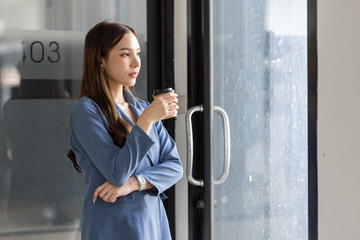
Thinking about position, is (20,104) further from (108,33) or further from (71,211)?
(108,33)

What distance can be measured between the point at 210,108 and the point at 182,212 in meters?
0.64

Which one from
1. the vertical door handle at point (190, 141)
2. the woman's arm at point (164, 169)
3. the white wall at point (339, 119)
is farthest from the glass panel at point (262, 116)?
the woman's arm at point (164, 169)

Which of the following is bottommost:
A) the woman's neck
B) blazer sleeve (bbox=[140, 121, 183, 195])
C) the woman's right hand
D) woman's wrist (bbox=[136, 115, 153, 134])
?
blazer sleeve (bbox=[140, 121, 183, 195])

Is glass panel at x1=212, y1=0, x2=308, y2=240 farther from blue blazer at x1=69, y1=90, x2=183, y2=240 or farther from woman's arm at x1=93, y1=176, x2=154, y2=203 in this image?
woman's arm at x1=93, y1=176, x2=154, y2=203

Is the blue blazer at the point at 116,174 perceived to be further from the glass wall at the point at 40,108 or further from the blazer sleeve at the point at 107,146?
the glass wall at the point at 40,108

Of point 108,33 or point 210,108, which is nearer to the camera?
point 108,33

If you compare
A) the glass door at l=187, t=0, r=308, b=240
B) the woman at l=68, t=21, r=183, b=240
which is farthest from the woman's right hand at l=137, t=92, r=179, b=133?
the glass door at l=187, t=0, r=308, b=240

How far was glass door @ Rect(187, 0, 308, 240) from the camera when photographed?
165cm

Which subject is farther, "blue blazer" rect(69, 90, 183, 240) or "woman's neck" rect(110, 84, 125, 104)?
"woman's neck" rect(110, 84, 125, 104)

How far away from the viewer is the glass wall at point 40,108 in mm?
2334

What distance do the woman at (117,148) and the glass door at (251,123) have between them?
367 millimetres

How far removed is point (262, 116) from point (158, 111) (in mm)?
483

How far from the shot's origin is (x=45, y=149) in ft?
7.90

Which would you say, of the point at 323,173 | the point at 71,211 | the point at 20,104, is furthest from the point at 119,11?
the point at 323,173
